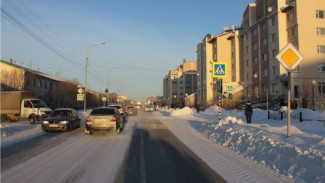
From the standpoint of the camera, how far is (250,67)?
173 ft

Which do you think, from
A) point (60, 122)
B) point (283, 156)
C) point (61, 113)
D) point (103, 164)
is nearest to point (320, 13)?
point (61, 113)

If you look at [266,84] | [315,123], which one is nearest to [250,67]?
[266,84]

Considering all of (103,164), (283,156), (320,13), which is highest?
(320,13)

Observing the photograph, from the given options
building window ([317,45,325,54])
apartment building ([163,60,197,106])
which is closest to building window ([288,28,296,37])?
building window ([317,45,325,54])

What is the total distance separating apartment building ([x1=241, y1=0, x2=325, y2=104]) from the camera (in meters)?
39.3

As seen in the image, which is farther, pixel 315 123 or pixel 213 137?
pixel 315 123

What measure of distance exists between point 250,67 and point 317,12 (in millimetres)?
15504

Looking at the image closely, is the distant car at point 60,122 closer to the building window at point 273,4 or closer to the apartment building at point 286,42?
the apartment building at point 286,42

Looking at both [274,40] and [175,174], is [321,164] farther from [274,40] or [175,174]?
[274,40]

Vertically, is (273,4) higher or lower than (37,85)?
higher

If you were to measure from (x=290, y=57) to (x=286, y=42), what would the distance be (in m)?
36.4

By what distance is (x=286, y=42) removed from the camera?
1661 inches

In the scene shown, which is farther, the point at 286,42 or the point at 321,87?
the point at 286,42

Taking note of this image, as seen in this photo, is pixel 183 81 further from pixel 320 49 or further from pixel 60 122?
pixel 60 122
